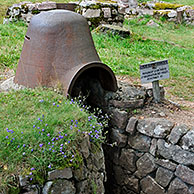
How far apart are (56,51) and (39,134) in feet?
4.64

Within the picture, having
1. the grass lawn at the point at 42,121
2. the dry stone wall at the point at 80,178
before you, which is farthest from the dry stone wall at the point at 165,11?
the dry stone wall at the point at 80,178

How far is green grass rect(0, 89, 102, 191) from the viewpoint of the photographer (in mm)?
2256

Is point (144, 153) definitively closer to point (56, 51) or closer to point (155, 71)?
point (155, 71)

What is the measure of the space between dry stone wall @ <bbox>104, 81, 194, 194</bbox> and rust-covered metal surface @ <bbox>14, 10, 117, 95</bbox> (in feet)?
2.40

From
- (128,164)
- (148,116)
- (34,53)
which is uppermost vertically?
(34,53)

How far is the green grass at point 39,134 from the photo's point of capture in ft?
7.40

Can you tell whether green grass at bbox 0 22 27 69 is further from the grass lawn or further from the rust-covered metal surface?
the rust-covered metal surface

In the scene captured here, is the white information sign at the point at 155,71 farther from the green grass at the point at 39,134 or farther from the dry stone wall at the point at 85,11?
the dry stone wall at the point at 85,11

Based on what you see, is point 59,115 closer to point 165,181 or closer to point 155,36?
point 165,181

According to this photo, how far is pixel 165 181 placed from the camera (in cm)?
359

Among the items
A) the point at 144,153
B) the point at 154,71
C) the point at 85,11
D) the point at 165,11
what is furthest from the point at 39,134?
the point at 165,11

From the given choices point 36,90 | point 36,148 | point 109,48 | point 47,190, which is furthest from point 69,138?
point 109,48

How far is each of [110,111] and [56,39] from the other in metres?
1.29

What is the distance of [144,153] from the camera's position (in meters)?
3.77
